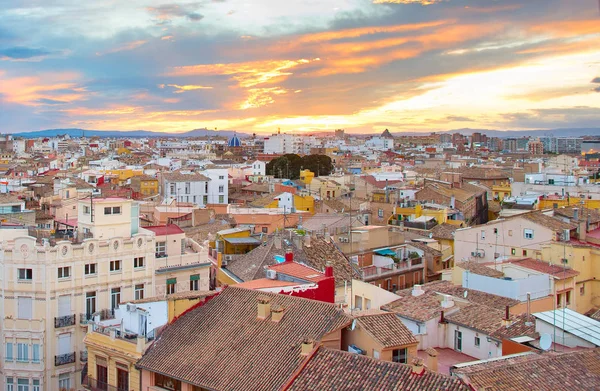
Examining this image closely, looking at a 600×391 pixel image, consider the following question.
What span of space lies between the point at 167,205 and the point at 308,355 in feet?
103

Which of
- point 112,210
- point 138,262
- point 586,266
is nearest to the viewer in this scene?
point 138,262

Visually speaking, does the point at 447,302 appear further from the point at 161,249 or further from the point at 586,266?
the point at 161,249

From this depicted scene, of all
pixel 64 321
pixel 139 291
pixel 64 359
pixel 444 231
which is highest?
pixel 444 231

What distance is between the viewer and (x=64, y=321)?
73.4 feet

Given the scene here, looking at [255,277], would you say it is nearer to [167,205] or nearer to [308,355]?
[308,355]

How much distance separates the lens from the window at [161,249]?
2589 cm

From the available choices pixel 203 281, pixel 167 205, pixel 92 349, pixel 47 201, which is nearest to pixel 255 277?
pixel 203 281

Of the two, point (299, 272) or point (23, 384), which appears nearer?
point (299, 272)

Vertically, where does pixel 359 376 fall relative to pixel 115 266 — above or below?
below

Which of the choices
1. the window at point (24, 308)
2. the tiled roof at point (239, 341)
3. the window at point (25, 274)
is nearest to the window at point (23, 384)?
the window at point (24, 308)

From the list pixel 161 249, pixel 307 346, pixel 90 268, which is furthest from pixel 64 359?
pixel 307 346

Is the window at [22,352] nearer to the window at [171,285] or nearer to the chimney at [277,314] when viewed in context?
the window at [171,285]

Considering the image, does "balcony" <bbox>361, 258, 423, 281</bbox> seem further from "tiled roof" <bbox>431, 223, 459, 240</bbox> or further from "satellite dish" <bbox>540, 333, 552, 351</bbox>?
"satellite dish" <bbox>540, 333, 552, 351</bbox>

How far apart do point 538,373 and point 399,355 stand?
132 inches
